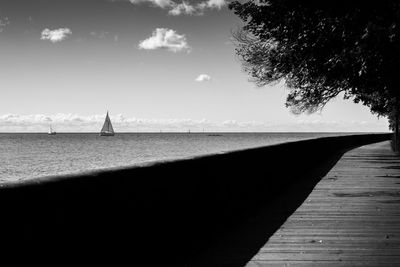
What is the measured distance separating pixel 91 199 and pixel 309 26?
1285cm

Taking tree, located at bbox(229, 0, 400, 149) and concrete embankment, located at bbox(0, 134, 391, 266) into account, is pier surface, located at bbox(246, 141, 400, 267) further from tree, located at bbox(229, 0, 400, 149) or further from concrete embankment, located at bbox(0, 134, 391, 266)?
tree, located at bbox(229, 0, 400, 149)

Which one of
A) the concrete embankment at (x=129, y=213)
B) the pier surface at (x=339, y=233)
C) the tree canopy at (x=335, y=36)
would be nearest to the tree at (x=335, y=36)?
the tree canopy at (x=335, y=36)

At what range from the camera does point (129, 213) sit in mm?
4520

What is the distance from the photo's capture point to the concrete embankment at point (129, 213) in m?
3.02

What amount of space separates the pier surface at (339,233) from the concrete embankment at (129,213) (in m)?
0.88

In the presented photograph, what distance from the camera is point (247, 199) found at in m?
9.56

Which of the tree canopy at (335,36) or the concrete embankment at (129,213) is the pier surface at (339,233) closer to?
the concrete embankment at (129,213)

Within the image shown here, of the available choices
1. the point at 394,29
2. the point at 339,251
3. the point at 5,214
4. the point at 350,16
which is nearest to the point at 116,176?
the point at 5,214

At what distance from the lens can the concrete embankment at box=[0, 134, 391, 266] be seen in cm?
302

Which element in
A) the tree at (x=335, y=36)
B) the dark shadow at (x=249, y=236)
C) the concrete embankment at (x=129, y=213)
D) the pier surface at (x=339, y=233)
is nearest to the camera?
the concrete embankment at (x=129, y=213)

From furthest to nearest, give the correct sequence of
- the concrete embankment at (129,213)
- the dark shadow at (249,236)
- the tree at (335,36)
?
the tree at (335,36)
the dark shadow at (249,236)
the concrete embankment at (129,213)

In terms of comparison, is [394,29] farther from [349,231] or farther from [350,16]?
[349,231]

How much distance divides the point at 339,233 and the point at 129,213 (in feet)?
14.3

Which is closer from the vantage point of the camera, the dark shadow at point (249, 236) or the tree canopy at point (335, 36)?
the dark shadow at point (249, 236)
